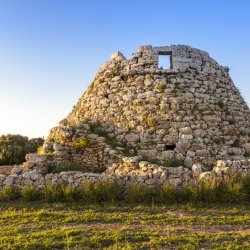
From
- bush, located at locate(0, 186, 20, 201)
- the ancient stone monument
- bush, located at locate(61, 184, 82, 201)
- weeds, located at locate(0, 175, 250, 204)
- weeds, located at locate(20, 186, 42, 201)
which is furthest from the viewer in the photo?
the ancient stone monument

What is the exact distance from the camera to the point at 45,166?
411 inches

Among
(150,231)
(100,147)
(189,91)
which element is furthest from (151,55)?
(150,231)

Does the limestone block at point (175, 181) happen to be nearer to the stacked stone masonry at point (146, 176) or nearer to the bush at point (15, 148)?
the stacked stone masonry at point (146, 176)

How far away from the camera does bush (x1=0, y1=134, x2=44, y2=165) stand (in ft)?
44.7

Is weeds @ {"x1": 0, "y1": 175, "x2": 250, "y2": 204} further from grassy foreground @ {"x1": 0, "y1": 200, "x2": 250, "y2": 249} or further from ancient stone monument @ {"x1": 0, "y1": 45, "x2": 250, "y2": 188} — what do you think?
ancient stone monument @ {"x1": 0, "y1": 45, "x2": 250, "y2": 188}

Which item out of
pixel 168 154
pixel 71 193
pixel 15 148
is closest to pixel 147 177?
pixel 71 193

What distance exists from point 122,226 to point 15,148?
8864mm

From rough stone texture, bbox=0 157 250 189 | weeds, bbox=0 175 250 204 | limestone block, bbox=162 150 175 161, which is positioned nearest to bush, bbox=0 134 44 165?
rough stone texture, bbox=0 157 250 189

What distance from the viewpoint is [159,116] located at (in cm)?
1147

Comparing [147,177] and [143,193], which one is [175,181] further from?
[143,193]

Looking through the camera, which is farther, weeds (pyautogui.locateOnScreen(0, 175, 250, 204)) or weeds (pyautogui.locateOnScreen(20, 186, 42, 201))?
weeds (pyautogui.locateOnScreen(20, 186, 42, 201))

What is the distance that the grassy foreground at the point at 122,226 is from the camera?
18.4 feet

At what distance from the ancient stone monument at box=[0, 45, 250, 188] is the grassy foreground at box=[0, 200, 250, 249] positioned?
1741 mm

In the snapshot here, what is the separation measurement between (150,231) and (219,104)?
6918 millimetres
